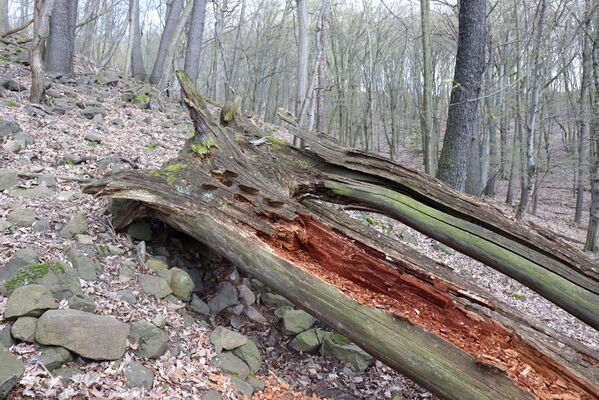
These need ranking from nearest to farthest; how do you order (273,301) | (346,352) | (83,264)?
1. (83,264)
2. (346,352)
3. (273,301)

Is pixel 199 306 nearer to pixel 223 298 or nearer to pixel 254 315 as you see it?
pixel 223 298

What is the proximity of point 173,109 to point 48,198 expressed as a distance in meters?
7.13

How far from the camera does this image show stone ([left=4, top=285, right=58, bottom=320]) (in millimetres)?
2525

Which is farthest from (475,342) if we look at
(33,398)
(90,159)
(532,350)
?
(90,159)

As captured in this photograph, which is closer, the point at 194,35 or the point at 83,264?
the point at 83,264

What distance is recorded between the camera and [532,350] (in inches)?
109

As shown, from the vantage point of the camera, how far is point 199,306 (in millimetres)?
3830

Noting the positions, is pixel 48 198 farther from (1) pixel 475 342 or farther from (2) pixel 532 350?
(2) pixel 532 350

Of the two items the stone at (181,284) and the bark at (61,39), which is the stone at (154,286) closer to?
the stone at (181,284)

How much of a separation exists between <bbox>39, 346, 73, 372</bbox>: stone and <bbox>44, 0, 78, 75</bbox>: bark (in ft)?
31.5

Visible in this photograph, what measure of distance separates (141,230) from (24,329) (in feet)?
5.91

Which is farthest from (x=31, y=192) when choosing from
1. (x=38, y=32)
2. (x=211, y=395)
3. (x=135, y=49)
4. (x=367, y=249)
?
(x=135, y=49)

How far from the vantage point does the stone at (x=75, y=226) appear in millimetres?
3681

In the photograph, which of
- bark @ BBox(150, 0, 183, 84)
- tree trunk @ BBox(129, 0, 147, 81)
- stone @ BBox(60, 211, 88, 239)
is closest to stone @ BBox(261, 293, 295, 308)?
stone @ BBox(60, 211, 88, 239)
